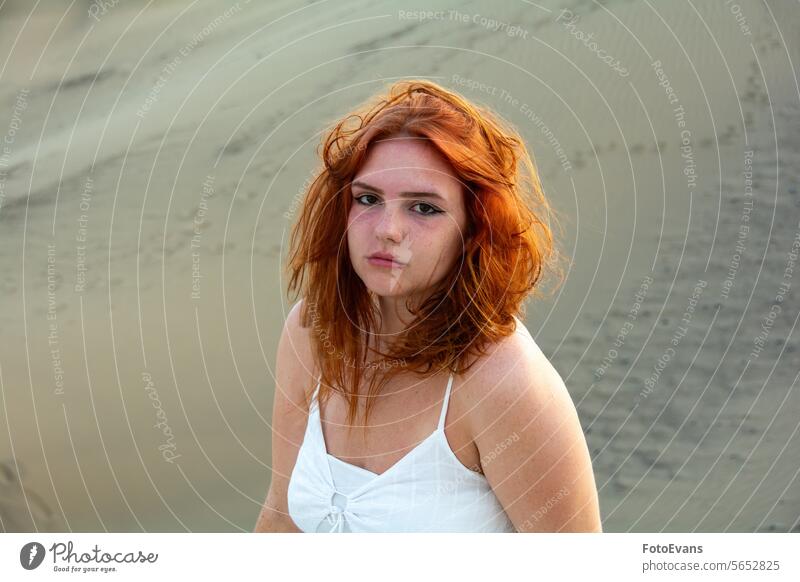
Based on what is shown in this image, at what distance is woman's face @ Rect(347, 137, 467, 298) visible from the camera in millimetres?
Answer: 1033

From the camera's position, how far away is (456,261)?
3.65 feet

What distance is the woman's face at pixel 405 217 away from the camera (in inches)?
40.7

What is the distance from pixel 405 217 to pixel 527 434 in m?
0.27

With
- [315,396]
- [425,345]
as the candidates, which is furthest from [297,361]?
[425,345]

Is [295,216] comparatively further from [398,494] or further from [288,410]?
[398,494]

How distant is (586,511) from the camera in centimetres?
109

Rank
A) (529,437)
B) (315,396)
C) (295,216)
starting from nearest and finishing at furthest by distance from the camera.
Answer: (529,437), (315,396), (295,216)

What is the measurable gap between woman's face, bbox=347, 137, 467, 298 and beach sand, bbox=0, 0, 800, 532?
330 millimetres

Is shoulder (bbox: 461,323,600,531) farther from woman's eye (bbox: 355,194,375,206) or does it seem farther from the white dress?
woman's eye (bbox: 355,194,375,206)

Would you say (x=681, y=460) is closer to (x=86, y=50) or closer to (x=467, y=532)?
(x=467, y=532)

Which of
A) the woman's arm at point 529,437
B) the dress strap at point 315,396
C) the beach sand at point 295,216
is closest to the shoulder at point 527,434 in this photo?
the woman's arm at point 529,437
